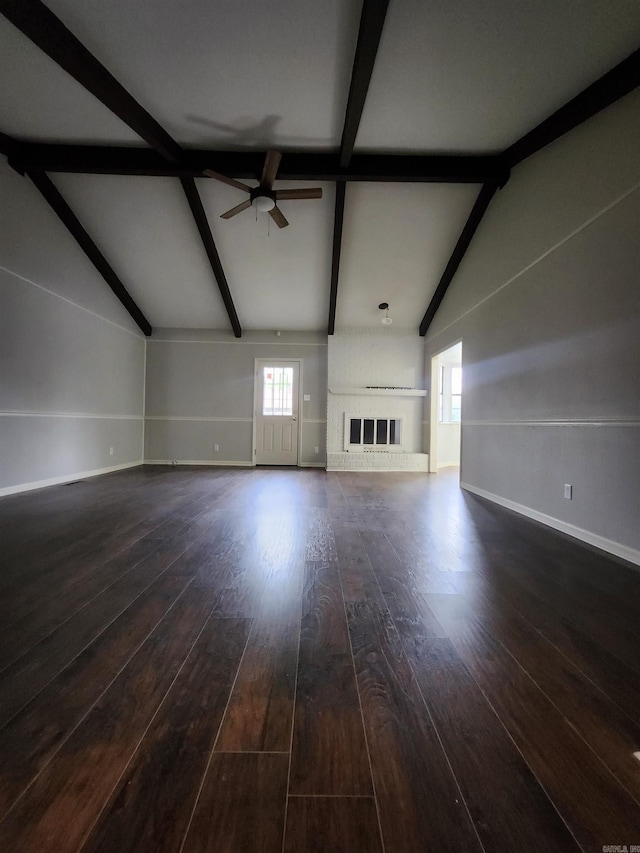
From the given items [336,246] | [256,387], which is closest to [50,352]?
[256,387]

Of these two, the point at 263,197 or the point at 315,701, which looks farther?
the point at 263,197

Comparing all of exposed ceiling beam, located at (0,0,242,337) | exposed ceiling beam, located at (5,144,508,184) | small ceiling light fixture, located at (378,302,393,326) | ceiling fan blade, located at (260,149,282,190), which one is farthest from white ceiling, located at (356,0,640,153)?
small ceiling light fixture, located at (378,302,393,326)

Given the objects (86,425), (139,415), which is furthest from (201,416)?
(86,425)

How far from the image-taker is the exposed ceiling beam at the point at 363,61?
2.40m

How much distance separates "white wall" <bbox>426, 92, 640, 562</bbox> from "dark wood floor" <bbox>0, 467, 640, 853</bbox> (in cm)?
71

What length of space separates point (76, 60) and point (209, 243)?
7.59 feet

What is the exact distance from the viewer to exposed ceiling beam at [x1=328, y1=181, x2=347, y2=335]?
4.37 meters

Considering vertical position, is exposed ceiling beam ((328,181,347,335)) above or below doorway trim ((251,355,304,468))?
above

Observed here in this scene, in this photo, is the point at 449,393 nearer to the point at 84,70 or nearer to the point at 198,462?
the point at 198,462

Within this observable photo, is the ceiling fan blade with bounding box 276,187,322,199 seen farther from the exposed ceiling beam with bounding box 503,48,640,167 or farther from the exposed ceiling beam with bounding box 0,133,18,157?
the exposed ceiling beam with bounding box 0,133,18,157

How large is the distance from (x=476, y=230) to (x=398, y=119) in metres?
1.82

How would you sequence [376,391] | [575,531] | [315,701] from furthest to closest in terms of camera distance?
[376,391], [575,531], [315,701]

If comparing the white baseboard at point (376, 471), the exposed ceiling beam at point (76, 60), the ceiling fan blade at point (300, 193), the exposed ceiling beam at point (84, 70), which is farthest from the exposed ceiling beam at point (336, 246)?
the white baseboard at point (376, 471)

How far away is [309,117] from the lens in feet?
11.5
